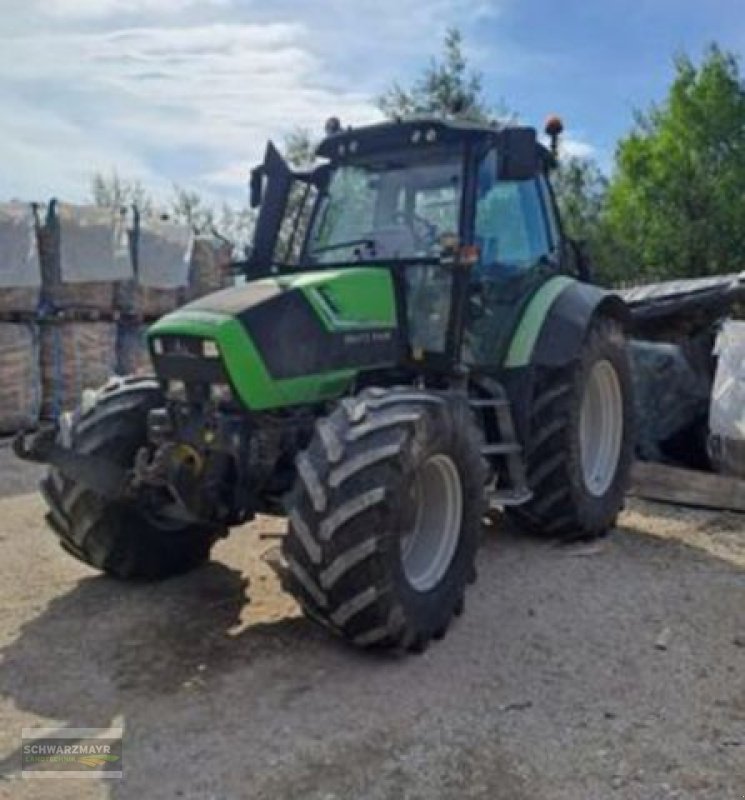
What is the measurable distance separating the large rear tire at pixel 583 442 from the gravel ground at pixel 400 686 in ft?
0.96

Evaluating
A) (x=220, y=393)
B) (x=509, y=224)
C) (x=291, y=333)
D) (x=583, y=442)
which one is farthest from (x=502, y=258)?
(x=220, y=393)

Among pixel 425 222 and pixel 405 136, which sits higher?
pixel 405 136

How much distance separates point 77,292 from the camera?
1108 centimetres

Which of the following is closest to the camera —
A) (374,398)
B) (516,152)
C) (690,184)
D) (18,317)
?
(374,398)

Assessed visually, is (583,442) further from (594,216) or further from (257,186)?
(594,216)

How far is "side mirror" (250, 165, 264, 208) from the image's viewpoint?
5676 millimetres

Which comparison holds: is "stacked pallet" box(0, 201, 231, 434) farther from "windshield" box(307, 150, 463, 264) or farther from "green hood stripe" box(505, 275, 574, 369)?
"green hood stripe" box(505, 275, 574, 369)

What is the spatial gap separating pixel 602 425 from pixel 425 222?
2.07m

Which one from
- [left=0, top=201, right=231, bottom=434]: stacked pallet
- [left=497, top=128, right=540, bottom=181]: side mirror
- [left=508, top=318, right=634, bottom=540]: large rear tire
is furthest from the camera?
Answer: [left=0, top=201, right=231, bottom=434]: stacked pallet

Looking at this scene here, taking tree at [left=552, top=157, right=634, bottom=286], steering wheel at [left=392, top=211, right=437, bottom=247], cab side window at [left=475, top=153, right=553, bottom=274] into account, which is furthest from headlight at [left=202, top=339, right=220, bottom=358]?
tree at [left=552, top=157, right=634, bottom=286]

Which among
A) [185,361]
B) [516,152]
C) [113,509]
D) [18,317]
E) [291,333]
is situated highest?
[516,152]

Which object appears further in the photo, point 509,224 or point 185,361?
point 509,224

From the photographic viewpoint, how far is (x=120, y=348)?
11.5 meters

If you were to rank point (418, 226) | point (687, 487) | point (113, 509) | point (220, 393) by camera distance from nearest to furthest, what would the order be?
point (220, 393), point (113, 509), point (418, 226), point (687, 487)
